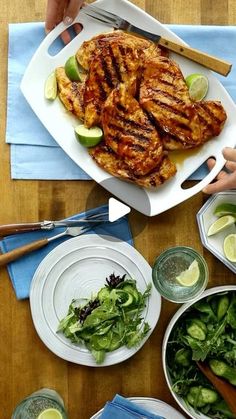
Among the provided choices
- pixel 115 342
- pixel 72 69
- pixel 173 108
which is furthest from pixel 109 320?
pixel 72 69

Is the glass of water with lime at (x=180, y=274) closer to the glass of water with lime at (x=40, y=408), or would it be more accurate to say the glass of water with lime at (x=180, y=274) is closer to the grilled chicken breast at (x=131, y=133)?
the grilled chicken breast at (x=131, y=133)

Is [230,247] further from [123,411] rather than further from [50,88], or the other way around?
[50,88]

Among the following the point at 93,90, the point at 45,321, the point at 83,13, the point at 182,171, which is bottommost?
the point at 45,321

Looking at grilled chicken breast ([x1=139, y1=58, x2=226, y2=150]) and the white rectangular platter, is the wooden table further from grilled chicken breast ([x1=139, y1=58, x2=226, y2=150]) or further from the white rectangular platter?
grilled chicken breast ([x1=139, y1=58, x2=226, y2=150])

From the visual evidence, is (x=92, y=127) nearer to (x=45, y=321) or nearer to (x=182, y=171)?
(x=182, y=171)

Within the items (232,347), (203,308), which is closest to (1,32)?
(203,308)
